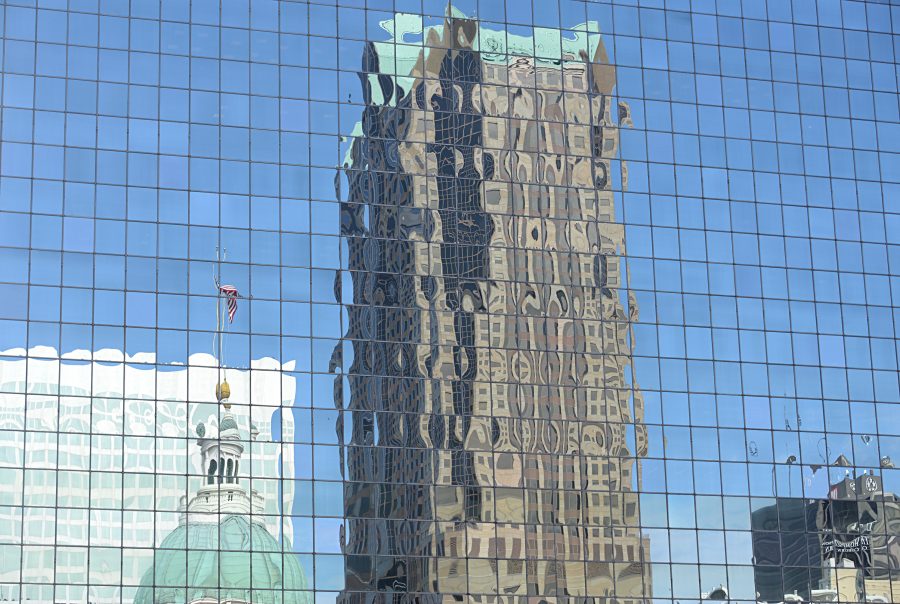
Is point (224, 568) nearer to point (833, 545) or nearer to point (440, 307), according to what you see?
point (440, 307)

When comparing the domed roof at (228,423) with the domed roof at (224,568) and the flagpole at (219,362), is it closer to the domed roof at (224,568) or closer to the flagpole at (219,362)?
the flagpole at (219,362)

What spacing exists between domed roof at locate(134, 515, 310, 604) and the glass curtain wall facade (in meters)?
0.13

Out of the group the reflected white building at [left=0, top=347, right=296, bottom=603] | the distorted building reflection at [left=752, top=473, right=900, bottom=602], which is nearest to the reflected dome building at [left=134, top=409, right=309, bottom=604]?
the reflected white building at [left=0, top=347, right=296, bottom=603]

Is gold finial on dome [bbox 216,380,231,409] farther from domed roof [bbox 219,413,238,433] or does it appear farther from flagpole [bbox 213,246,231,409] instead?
domed roof [bbox 219,413,238,433]

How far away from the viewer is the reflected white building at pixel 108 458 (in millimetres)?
74062

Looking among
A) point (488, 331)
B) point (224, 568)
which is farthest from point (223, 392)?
point (488, 331)

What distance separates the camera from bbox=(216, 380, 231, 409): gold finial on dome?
257 feet

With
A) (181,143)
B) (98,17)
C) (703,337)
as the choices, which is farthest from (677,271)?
(98,17)

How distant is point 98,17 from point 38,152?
767cm

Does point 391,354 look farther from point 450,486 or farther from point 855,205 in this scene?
point 855,205

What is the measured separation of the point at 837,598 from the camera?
277 feet

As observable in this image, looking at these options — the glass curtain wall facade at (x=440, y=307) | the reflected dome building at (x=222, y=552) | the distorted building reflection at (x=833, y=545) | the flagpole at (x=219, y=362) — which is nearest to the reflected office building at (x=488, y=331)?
the glass curtain wall facade at (x=440, y=307)

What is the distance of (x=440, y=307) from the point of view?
82625 mm

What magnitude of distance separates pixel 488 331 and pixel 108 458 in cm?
1937
